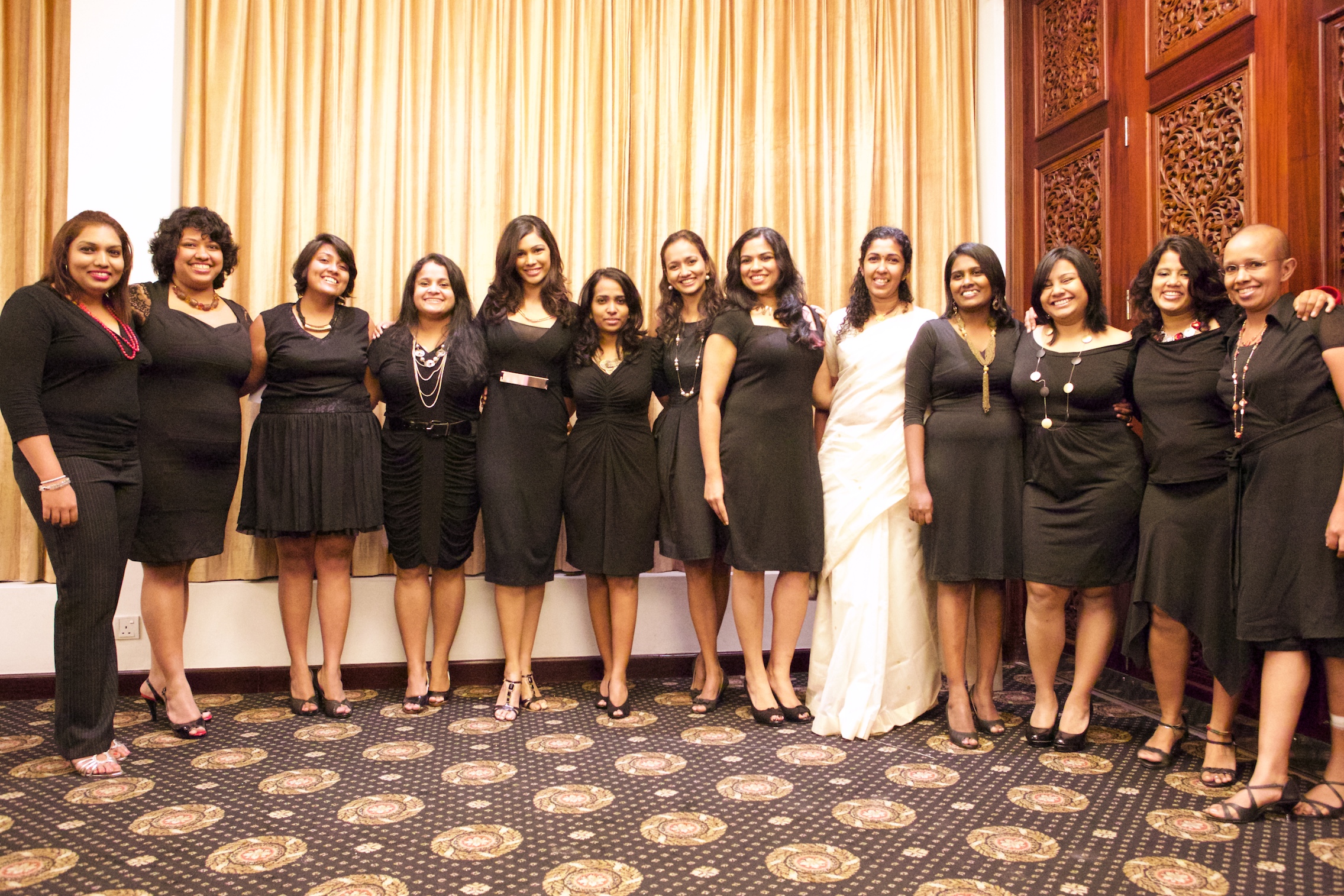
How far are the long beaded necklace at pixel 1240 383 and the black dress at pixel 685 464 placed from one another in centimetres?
161

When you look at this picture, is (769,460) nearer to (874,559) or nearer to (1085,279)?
(874,559)

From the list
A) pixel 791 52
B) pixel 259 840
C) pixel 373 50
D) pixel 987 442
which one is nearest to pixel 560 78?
pixel 373 50

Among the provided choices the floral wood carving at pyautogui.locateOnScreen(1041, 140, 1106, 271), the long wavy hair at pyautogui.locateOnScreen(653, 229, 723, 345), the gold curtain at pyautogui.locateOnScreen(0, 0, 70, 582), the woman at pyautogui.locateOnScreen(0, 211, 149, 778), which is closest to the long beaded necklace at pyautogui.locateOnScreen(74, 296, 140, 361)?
the woman at pyautogui.locateOnScreen(0, 211, 149, 778)

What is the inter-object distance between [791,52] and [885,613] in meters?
2.55

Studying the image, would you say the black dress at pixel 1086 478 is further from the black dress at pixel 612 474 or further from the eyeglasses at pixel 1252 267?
the black dress at pixel 612 474

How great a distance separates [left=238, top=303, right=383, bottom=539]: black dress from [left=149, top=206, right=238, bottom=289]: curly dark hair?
0.30m

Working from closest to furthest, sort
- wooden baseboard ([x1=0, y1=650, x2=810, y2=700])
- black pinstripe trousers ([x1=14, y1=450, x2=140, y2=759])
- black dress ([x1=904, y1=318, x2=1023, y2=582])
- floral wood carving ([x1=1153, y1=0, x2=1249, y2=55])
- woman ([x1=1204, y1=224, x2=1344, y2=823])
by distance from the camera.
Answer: woman ([x1=1204, y1=224, x2=1344, y2=823]) < black pinstripe trousers ([x1=14, y1=450, x2=140, y2=759]) < black dress ([x1=904, y1=318, x2=1023, y2=582]) < floral wood carving ([x1=1153, y1=0, x2=1249, y2=55]) < wooden baseboard ([x1=0, y1=650, x2=810, y2=700])

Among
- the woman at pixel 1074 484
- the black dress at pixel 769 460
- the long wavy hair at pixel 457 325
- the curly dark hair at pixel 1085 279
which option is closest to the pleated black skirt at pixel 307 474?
the long wavy hair at pixel 457 325

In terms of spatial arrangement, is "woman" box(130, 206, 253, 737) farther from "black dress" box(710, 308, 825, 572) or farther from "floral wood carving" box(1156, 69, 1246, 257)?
"floral wood carving" box(1156, 69, 1246, 257)

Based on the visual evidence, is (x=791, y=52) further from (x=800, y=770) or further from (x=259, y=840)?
(x=259, y=840)

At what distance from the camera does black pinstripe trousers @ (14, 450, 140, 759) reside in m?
2.51

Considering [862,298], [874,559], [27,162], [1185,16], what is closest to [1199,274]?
[862,298]

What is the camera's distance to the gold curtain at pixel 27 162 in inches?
134

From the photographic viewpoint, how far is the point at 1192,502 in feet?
8.48
